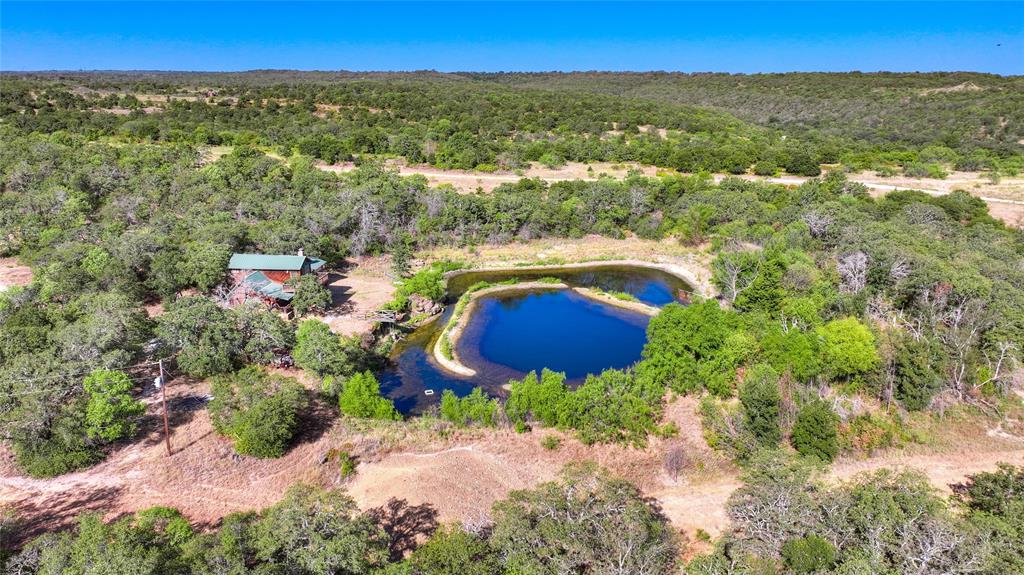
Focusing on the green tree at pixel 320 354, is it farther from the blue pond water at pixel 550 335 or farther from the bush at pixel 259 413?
the blue pond water at pixel 550 335

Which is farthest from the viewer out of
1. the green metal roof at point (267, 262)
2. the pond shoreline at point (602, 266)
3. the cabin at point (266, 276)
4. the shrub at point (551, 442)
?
the pond shoreline at point (602, 266)

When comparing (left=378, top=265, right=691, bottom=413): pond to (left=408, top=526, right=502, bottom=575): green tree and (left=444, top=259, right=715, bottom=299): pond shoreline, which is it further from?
(left=408, top=526, right=502, bottom=575): green tree

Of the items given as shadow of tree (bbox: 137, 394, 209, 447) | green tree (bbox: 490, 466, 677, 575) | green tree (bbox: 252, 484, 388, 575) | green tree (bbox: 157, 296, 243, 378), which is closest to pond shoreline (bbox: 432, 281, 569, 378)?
green tree (bbox: 157, 296, 243, 378)

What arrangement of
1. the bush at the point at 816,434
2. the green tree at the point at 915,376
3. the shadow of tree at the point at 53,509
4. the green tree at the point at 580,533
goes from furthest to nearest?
the green tree at the point at 915,376
the bush at the point at 816,434
the shadow of tree at the point at 53,509
the green tree at the point at 580,533

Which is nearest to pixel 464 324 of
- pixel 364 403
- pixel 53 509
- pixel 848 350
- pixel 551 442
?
pixel 364 403

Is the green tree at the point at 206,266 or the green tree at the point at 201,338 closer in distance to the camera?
the green tree at the point at 201,338

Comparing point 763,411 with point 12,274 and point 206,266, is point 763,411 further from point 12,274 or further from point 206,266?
point 12,274

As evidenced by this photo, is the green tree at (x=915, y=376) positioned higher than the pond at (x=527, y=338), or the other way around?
the green tree at (x=915, y=376)

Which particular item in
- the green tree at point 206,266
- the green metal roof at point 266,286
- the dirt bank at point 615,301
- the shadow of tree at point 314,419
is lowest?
the shadow of tree at point 314,419

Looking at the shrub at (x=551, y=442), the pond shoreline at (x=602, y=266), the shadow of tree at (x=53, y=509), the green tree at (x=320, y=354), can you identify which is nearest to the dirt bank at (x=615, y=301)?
the pond shoreline at (x=602, y=266)
